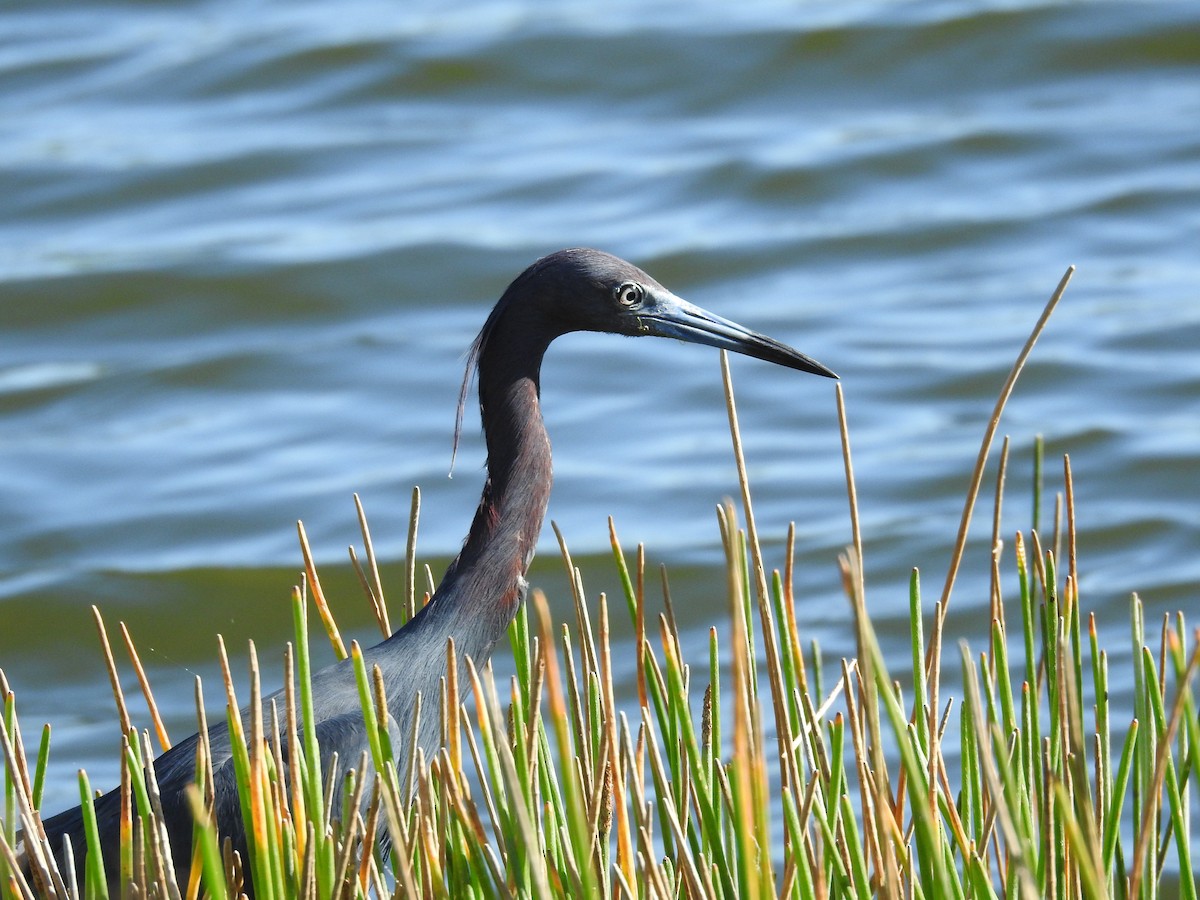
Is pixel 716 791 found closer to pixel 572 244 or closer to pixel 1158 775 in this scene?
pixel 1158 775

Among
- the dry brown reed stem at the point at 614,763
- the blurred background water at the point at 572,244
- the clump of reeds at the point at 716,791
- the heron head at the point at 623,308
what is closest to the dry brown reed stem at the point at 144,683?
the clump of reeds at the point at 716,791

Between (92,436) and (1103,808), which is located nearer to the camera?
(1103,808)

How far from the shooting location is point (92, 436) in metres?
6.72

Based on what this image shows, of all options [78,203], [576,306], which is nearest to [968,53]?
[78,203]

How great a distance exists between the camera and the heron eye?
3303 mm

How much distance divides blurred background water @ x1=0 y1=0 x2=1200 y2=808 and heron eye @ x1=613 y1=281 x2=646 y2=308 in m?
2.02

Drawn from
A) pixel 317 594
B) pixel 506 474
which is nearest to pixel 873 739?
pixel 317 594

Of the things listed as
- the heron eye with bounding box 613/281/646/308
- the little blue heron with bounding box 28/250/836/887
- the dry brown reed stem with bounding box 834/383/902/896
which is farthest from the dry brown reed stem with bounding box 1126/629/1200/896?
the heron eye with bounding box 613/281/646/308

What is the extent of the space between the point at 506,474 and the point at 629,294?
1.38ft

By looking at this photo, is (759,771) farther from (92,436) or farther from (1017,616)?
(92,436)

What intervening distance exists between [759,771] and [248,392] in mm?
5471

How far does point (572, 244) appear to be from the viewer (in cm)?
753

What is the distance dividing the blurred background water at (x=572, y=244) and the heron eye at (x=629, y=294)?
2024 mm

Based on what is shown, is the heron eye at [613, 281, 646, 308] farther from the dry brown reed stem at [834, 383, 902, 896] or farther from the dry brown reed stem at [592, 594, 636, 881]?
the dry brown reed stem at [834, 383, 902, 896]
